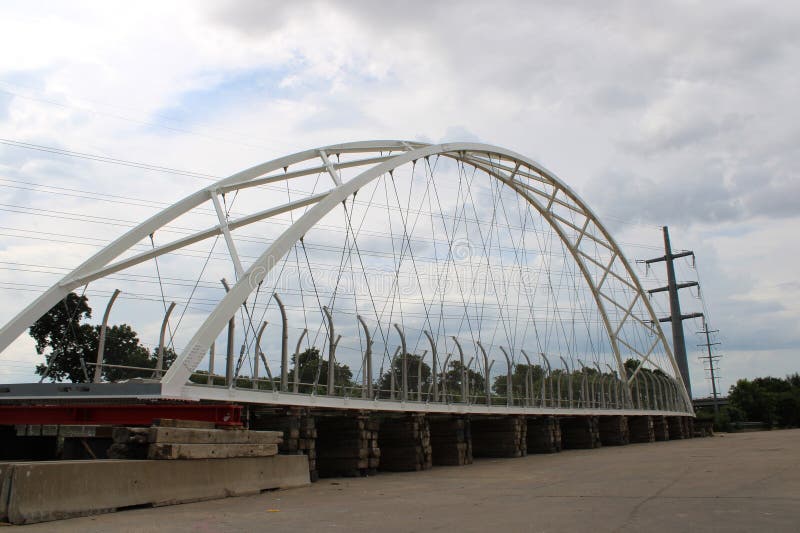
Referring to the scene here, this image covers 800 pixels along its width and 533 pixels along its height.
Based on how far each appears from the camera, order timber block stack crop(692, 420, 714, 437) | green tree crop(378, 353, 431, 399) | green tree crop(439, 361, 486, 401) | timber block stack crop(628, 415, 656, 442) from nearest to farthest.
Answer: green tree crop(378, 353, 431, 399) → green tree crop(439, 361, 486, 401) → timber block stack crop(628, 415, 656, 442) → timber block stack crop(692, 420, 714, 437)

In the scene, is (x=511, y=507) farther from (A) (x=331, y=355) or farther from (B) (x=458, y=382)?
(B) (x=458, y=382)

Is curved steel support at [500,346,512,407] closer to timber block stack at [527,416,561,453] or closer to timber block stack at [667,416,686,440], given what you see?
timber block stack at [527,416,561,453]

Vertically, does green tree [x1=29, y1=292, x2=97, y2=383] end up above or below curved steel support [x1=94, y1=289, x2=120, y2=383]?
above

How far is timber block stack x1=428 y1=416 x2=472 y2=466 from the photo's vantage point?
28.5m

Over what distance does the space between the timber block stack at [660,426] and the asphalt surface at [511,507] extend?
38.7 metres

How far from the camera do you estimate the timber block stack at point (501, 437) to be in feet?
112

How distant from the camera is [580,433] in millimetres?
44281

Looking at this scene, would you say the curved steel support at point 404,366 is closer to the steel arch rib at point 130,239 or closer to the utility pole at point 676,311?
the steel arch rib at point 130,239

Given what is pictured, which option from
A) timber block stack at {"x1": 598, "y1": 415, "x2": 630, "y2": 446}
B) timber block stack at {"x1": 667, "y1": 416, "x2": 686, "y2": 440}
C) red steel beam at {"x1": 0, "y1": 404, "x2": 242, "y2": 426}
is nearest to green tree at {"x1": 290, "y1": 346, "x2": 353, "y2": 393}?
red steel beam at {"x1": 0, "y1": 404, "x2": 242, "y2": 426}

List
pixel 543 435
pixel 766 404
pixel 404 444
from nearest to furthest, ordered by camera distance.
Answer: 1. pixel 404 444
2. pixel 543 435
3. pixel 766 404

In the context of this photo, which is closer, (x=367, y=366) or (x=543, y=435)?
(x=367, y=366)

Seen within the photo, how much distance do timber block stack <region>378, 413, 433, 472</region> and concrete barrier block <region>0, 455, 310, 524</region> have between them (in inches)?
385

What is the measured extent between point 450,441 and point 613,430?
23.8m

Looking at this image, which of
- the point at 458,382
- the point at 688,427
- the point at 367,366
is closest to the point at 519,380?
the point at 458,382
